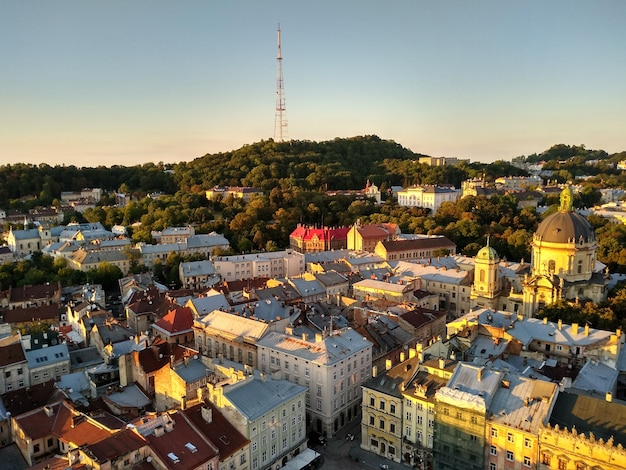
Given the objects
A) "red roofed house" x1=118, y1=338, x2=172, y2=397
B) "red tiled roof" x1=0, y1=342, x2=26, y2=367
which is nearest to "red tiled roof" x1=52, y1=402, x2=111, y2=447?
"red roofed house" x1=118, y1=338, x2=172, y2=397

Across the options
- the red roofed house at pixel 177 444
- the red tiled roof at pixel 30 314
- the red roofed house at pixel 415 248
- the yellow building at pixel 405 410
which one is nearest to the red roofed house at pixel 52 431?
the red roofed house at pixel 177 444

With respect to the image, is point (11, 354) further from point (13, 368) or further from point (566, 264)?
point (566, 264)

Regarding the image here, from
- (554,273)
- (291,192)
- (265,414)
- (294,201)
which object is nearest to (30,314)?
(265,414)

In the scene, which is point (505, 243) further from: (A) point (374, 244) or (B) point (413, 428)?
(B) point (413, 428)

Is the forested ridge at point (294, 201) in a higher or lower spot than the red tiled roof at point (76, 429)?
higher

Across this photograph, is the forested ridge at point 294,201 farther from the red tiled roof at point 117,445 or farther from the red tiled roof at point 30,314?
the red tiled roof at point 117,445

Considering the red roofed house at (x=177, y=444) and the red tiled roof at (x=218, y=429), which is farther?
the red tiled roof at (x=218, y=429)

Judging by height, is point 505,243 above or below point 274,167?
below

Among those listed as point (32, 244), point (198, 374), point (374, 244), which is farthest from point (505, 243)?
point (32, 244)
